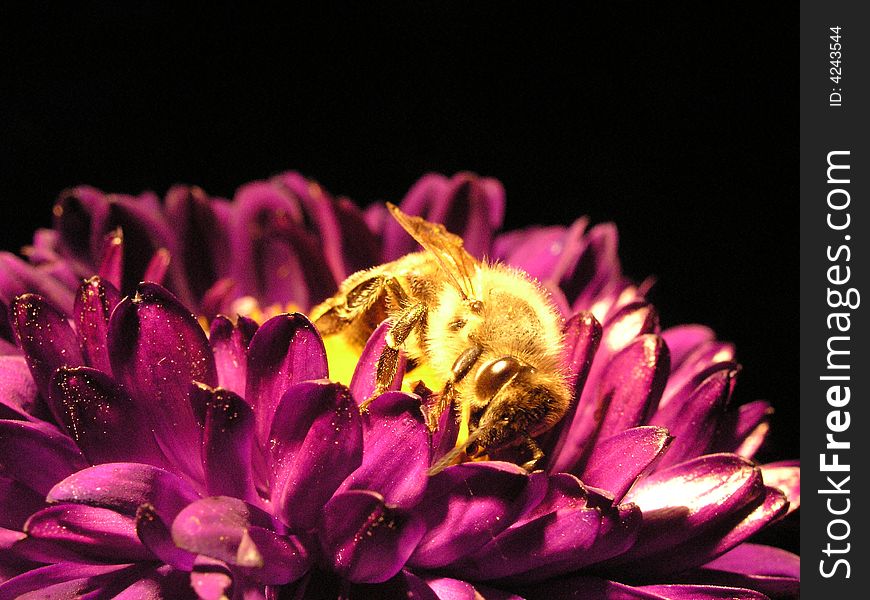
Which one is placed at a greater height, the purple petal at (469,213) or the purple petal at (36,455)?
the purple petal at (469,213)

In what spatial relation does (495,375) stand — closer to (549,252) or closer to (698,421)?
(698,421)

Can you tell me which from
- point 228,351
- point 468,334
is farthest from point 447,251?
point 228,351

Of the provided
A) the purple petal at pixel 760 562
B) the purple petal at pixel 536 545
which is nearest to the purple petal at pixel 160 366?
the purple petal at pixel 536 545

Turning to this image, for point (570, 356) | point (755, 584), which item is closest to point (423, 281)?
point (570, 356)

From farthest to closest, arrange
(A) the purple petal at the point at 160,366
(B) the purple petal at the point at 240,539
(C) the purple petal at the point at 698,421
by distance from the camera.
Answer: (C) the purple petal at the point at 698,421, (A) the purple petal at the point at 160,366, (B) the purple petal at the point at 240,539

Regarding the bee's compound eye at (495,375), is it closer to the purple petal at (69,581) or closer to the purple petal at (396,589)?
the purple petal at (396,589)
